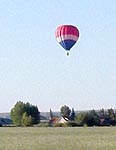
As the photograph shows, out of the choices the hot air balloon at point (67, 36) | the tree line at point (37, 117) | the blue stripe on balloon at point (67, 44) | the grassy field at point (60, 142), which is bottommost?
the grassy field at point (60, 142)

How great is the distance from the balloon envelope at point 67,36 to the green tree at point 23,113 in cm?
7407

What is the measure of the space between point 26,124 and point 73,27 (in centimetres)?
7117

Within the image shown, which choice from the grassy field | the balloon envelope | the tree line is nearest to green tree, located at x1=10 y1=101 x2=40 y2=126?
the tree line

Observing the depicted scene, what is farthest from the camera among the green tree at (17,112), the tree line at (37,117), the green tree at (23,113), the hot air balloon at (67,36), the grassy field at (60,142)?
the green tree at (17,112)

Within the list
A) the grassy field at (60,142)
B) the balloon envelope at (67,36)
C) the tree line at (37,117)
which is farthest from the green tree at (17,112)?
the balloon envelope at (67,36)

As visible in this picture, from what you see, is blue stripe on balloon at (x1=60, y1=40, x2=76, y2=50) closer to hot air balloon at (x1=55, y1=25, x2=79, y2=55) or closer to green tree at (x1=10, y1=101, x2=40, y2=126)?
hot air balloon at (x1=55, y1=25, x2=79, y2=55)

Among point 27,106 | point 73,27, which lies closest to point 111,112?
point 27,106

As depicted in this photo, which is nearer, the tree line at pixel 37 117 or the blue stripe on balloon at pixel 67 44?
the blue stripe on balloon at pixel 67 44

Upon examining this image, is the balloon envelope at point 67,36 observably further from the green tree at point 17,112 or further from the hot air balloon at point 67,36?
Result: the green tree at point 17,112

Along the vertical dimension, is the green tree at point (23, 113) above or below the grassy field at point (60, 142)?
above

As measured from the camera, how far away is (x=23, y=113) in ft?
399

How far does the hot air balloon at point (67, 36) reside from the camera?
3925cm

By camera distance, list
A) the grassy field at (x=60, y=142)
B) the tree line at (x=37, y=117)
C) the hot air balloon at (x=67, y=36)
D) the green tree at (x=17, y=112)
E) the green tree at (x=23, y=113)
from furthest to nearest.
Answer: the green tree at (x=17, y=112) < the green tree at (x=23, y=113) < the tree line at (x=37, y=117) < the hot air balloon at (x=67, y=36) < the grassy field at (x=60, y=142)

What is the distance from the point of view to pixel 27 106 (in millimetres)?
126750
